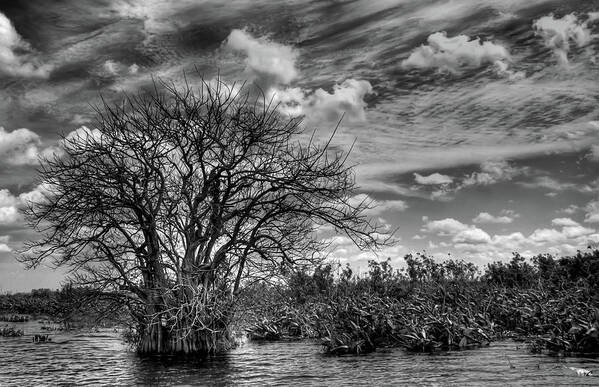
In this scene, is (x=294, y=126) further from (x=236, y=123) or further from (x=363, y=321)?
(x=363, y=321)

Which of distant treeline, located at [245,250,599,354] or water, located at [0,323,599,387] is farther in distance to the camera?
distant treeline, located at [245,250,599,354]

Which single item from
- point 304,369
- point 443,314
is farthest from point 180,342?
point 443,314

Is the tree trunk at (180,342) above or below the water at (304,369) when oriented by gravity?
above

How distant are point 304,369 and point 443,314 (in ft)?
16.6

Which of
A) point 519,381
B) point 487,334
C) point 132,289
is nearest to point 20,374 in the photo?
point 132,289

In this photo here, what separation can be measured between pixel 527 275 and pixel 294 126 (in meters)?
17.1

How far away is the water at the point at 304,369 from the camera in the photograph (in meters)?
11.7

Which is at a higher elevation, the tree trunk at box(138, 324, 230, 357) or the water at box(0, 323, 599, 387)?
the tree trunk at box(138, 324, 230, 357)

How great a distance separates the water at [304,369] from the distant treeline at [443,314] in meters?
0.77

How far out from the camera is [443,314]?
1678 centimetres

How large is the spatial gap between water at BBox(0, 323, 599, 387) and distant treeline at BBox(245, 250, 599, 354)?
77cm

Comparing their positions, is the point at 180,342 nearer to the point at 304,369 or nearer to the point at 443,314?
the point at 304,369

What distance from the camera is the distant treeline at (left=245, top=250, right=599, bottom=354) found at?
1578 cm

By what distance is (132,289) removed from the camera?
1745 centimetres
